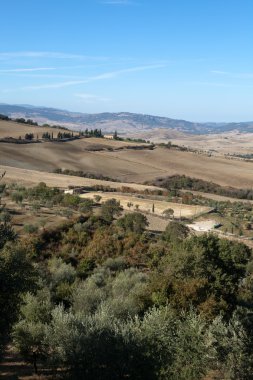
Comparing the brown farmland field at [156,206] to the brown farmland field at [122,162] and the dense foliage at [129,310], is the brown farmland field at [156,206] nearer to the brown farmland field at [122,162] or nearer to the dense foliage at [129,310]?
the dense foliage at [129,310]

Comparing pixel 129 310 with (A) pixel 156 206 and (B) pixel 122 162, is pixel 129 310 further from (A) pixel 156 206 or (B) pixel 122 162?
(B) pixel 122 162

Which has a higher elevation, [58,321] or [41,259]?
[58,321]

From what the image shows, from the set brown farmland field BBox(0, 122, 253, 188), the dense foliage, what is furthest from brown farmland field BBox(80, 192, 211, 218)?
brown farmland field BBox(0, 122, 253, 188)

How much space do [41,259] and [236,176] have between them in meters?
90.4

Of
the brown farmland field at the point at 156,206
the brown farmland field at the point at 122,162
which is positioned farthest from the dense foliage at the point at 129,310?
the brown farmland field at the point at 122,162

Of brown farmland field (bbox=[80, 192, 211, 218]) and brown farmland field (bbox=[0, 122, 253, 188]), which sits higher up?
brown farmland field (bbox=[0, 122, 253, 188])

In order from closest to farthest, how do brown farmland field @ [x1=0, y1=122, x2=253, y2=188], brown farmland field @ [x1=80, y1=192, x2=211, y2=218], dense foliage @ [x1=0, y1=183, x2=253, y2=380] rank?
1. dense foliage @ [x1=0, y1=183, x2=253, y2=380]
2. brown farmland field @ [x1=80, y1=192, x2=211, y2=218]
3. brown farmland field @ [x1=0, y1=122, x2=253, y2=188]

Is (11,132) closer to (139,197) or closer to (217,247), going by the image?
(139,197)

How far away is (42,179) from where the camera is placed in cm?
8750

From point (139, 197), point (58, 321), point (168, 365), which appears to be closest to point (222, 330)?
point (168, 365)

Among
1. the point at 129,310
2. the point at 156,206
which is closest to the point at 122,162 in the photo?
the point at 156,206

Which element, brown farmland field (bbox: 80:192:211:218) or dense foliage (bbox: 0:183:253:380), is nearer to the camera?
dense foliage (bbox: 0:183:253:380)

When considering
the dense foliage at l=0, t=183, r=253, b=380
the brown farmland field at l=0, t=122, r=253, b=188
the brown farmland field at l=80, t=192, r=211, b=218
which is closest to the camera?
the dense foliage at l=0, t=183, r=253, b=380

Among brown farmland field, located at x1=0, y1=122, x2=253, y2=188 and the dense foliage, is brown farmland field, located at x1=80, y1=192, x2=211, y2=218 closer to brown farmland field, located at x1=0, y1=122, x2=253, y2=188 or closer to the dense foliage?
the dense foliage
